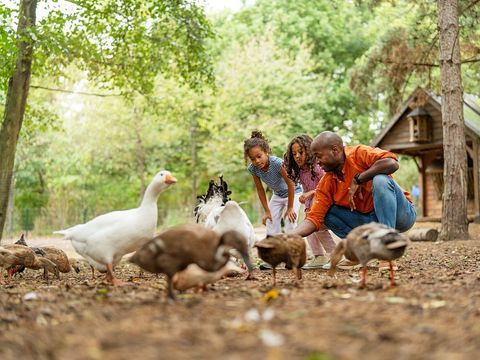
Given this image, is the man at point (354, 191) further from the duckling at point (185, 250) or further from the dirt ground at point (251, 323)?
the duckling at point (185, 250)

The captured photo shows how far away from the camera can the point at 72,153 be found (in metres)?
35.8

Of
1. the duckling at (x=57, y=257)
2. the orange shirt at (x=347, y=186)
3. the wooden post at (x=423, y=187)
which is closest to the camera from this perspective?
the orange shirt at (x=347, y=186)

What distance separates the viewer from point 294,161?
8227 mm

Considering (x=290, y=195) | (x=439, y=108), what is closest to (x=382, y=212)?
(x=290, y=195)

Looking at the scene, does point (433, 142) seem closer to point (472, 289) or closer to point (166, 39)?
point (166, 39)

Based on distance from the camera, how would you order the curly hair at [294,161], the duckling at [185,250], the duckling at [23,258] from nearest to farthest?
the duckling at [185,250] → the duckling at [23,258] → the curly hair at [294,161]

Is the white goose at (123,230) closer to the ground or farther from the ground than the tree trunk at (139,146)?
closer to the ground

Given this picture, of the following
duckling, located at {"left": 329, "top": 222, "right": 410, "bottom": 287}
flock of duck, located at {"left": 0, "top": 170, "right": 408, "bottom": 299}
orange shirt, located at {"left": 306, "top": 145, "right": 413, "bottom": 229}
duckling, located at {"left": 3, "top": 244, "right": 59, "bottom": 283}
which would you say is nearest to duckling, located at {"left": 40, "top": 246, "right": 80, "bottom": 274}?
flock of duck, located at {"left": 0, "top": 170, "right": 408, "bottom": 299}

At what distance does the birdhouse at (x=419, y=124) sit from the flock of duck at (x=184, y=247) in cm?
1548

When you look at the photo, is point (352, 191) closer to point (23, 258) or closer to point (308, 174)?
point (308, 174)

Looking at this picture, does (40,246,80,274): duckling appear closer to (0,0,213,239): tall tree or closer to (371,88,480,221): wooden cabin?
(0,0,213,239): tall tree

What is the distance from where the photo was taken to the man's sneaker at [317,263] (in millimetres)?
7988

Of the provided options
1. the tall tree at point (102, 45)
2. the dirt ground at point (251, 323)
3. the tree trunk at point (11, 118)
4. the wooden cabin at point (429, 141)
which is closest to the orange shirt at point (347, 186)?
the dirt ground at point (251, 323)

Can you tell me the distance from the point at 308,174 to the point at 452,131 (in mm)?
6233
